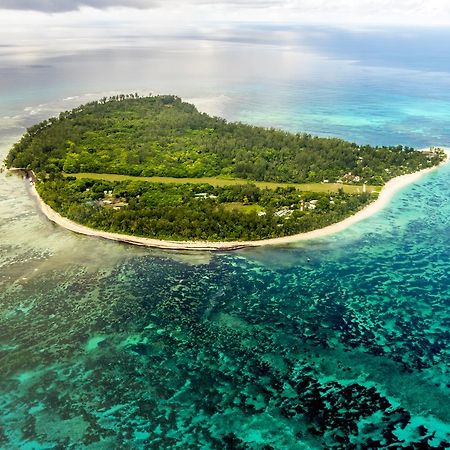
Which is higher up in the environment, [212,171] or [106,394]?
[212,171]

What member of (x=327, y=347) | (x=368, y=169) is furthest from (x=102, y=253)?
(x=368, y=169)

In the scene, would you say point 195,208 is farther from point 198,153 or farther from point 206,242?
point 198,153

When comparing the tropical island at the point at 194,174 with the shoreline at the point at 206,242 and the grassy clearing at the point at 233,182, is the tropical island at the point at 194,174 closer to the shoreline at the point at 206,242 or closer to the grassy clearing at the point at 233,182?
the grassy clearing at the point at 233,182

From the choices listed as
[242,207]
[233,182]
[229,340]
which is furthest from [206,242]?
[233,182]

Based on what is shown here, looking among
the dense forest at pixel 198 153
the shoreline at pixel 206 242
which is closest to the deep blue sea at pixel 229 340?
the shoreline at pixel 206 242

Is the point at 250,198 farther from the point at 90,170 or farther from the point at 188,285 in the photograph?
the point at 90,170
